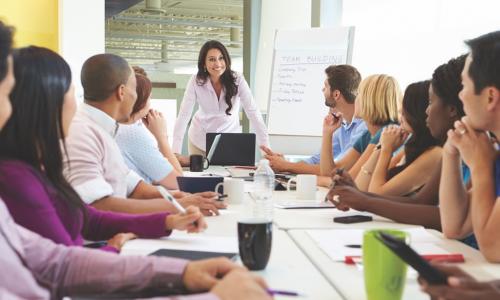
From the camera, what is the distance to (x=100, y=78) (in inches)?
84.7

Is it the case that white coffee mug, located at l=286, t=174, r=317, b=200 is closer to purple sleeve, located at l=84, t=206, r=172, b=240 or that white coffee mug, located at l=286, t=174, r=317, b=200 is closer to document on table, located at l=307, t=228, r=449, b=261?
document on table, located at l=307, t=228, r=449, b=261

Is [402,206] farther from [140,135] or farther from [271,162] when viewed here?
[271,162]

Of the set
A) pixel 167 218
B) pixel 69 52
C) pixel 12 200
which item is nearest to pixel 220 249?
pixel 167 218

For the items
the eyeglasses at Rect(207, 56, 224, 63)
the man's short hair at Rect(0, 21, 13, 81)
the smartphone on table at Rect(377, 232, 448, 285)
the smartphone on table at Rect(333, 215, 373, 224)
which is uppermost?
the man's short hair at Rect(0, 21, 13, 81)

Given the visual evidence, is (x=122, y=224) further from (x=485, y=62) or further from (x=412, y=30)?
(x=412, y=30)

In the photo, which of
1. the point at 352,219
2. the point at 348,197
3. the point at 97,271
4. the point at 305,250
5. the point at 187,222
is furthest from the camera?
the point at 348,197

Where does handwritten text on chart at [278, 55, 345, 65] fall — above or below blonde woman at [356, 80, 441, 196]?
above

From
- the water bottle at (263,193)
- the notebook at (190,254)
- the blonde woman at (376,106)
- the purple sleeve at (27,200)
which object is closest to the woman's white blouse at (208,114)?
the blonde woman at (376,106)

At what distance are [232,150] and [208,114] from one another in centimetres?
103

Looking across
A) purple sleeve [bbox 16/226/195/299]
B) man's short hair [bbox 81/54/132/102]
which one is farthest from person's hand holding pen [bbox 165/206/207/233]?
man's short hair [bbox 81/54/132/102]

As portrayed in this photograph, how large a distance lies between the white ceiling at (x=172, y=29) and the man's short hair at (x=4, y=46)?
29.1ft

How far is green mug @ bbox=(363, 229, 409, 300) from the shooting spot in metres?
1.03

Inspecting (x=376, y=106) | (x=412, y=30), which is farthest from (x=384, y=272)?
(x=412, y=30)

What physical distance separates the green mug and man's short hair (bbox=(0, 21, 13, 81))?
0.67 metres
